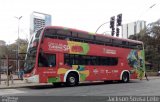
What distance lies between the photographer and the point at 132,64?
31.0 meters

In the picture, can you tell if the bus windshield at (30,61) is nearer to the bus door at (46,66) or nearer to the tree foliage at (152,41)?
the bus door at (46,66)

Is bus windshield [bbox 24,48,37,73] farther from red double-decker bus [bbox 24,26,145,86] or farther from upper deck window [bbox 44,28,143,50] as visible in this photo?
upper deck window [bbox 44,28,143,50]

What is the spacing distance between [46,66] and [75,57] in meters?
2.92

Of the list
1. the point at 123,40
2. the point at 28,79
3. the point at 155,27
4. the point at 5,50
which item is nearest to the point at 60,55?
the point at 28,79

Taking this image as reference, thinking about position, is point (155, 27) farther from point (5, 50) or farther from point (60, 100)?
point (60, 100)

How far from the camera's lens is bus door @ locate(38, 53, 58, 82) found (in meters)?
21.9

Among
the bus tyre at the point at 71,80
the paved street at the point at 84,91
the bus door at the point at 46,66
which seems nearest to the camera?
the paved street at the point at 84,91

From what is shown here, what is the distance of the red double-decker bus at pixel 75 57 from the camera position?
2209 cm

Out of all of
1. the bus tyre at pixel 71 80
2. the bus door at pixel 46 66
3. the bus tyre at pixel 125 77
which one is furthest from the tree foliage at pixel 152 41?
the bus door at pixel 46 66

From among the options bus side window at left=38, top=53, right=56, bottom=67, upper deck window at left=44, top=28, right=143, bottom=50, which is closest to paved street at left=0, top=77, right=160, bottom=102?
bus side window at left=38, top=53, right=56, bottom=67

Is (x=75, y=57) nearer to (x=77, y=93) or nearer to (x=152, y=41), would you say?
(x=77, y=93)

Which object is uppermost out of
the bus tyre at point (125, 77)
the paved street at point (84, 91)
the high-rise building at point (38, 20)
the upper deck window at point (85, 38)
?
the high-rise building at point (38, 20)

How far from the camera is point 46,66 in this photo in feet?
72.8

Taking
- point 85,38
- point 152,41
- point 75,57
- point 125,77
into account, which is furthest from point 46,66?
point 152,41
